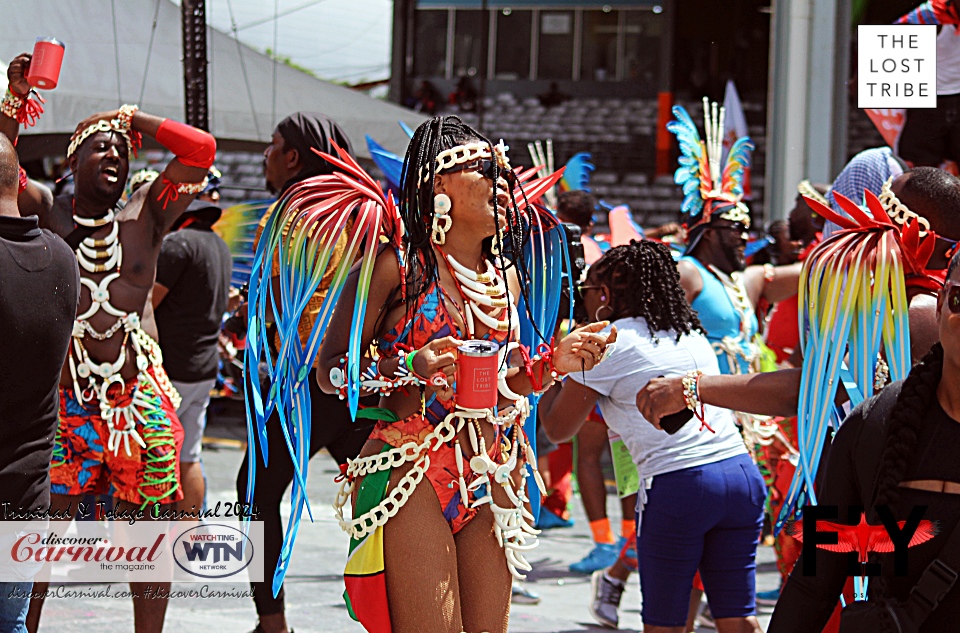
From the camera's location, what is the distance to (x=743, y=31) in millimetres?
28094

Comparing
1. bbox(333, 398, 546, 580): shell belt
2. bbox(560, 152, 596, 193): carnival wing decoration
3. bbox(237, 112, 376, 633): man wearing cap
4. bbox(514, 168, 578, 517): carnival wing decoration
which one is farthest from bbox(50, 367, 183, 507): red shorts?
bbox(560, 152, 596, 193): carnival wing decoration

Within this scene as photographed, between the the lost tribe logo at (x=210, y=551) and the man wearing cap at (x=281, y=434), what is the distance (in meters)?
0.42

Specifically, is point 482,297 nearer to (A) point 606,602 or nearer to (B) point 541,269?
(B) point 541,269

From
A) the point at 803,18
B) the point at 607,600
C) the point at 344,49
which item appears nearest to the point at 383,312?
the point at 607,600

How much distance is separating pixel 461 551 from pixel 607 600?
2.48m

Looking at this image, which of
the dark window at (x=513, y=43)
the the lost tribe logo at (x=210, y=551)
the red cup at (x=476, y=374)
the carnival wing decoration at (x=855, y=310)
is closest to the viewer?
the red cup at (x=476, y=374)

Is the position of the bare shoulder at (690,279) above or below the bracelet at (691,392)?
above

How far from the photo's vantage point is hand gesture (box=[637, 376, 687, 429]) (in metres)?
3.03

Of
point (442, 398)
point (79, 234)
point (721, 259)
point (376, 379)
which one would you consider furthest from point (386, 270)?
point (721, 259)

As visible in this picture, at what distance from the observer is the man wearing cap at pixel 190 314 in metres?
5.63

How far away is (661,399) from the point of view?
3051 millimetres

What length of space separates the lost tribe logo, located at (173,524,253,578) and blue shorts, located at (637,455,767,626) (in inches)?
70.0

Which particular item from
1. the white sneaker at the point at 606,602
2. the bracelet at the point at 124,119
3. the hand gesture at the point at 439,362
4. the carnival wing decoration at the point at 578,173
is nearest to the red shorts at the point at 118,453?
the bracelet at the point at 124,119

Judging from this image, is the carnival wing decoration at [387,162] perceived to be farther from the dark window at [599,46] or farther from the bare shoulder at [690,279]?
the dark window at [599,46]
